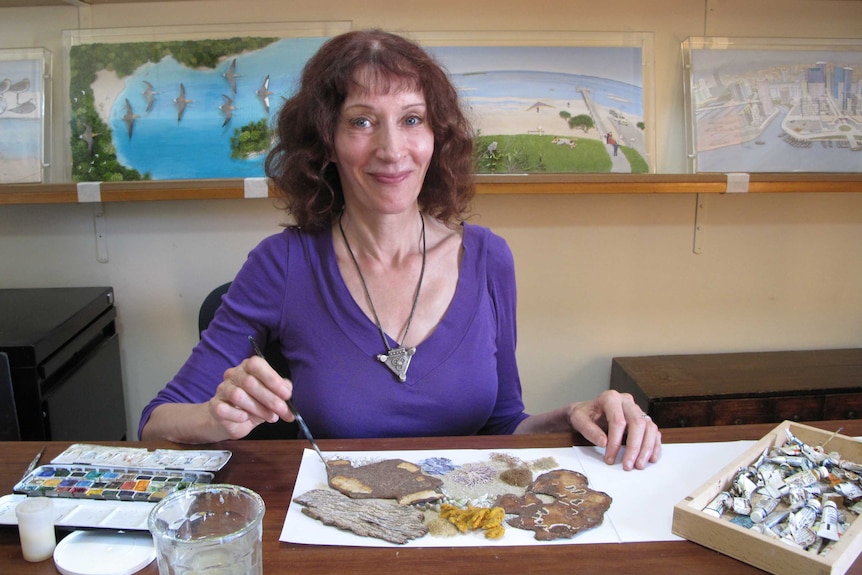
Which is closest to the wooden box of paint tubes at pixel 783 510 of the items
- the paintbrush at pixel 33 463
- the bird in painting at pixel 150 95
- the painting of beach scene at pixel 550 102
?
the paintbrush at pixel 33 463

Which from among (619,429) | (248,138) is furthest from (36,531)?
(248,138)

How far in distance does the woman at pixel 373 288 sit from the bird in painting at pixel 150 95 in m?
0.88

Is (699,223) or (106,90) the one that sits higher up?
(106,90)

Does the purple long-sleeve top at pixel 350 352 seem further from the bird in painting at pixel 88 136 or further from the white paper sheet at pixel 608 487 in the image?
the bird in painting at pixel 88 136

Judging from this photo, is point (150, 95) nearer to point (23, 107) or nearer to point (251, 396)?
point (23, 107)

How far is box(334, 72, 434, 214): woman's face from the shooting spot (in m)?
1.18

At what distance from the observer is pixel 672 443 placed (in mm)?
1005

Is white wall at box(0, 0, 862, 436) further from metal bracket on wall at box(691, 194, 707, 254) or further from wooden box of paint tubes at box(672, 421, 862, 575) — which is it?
wooden box of paint tubes at box(672, 421, 862, 575)

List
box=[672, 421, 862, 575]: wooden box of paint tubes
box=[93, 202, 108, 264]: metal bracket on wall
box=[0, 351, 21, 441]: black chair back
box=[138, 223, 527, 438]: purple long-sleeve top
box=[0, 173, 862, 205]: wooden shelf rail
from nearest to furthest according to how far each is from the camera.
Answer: box=[672, 421, 862, 575]: wooden box of paint tubes, box=[138, 223, 527, 438]: purple long-sleeve top, box=[0, 351, 21, 441]: black chair back, box=[0, 173, 862, 205]: wooden shelf rail, box=[93, 202, 108, 264]: metal bracket on wall

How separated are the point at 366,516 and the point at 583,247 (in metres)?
1.67

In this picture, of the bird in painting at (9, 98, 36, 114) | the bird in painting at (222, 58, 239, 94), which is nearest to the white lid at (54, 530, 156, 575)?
the bird in painting at (222, 58, 239, 94)

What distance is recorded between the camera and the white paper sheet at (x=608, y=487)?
2.46 feet

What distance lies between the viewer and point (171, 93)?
2033mm

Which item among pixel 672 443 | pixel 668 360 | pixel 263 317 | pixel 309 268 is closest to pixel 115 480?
pixel 263 317
